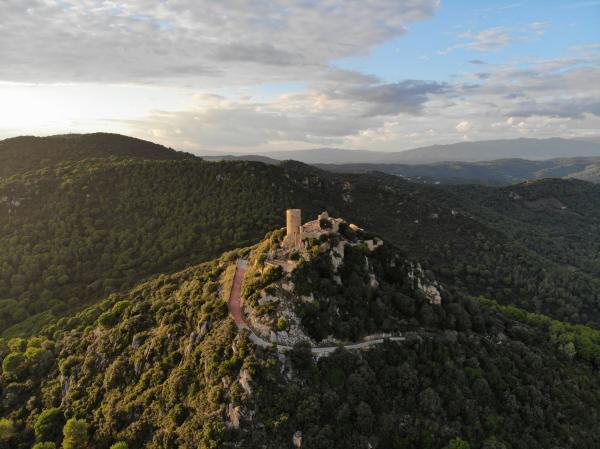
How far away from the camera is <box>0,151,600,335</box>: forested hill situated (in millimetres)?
98000

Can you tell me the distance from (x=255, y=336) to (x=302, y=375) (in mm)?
7101

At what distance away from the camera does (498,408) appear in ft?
164

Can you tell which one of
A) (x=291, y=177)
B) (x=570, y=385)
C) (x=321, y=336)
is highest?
(x=291, y=177)

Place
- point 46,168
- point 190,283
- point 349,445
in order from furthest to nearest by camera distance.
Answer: point 46,168, point 190,283, point 349,445

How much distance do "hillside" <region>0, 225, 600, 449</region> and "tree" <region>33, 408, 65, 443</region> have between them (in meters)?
0.15

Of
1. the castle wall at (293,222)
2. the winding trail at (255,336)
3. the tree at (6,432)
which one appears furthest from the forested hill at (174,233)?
the castle wall at (293,222)

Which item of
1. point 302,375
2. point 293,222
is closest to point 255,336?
point 302,375

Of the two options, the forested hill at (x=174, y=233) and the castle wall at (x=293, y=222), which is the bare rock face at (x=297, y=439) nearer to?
the castle wall at (x=293, y=222)

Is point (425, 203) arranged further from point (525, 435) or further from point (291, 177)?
Answer: point (525, 435)

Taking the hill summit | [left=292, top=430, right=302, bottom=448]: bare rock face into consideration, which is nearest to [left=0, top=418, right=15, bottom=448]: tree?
the hill summit

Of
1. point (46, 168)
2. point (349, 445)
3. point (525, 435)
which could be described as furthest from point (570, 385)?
point (46, 168)

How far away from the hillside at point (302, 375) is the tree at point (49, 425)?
15 cm

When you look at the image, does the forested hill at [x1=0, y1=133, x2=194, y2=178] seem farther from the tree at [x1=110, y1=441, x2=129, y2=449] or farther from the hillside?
the tree at [x1=110, y1=441, x2=129, y2=449]

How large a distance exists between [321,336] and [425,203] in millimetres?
121081
